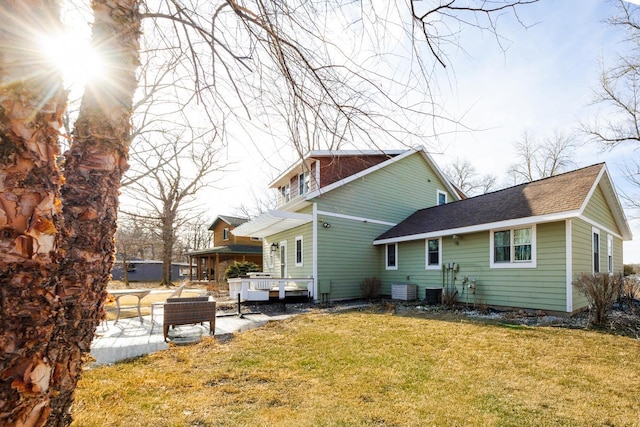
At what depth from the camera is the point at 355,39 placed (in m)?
2.67

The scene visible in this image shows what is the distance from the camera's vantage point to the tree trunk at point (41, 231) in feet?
3.35

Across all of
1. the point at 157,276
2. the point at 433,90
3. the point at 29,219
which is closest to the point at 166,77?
the point at 433,90

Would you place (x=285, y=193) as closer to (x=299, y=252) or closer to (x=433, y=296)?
(x=299, y=252)

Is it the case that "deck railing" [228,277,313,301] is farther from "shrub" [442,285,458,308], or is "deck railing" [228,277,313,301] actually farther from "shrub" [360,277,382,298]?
"shrub" [442,285,458,308]

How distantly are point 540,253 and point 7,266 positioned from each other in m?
10.8

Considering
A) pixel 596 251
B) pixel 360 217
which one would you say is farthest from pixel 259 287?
pixel 596 251

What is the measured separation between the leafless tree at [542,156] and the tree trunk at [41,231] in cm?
2804

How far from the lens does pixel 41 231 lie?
1094mm

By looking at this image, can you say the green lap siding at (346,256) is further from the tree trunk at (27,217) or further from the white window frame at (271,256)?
the tree trunk at (27,217)

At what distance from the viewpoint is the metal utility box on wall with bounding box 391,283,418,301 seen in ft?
41.4

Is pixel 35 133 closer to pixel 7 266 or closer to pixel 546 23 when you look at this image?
pixel 7 266

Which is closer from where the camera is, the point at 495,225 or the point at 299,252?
the point at 495,225

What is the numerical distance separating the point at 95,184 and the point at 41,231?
563 mm

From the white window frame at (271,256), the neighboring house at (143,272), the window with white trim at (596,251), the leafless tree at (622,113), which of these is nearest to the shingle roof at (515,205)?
the window with white trim at (596,251)
